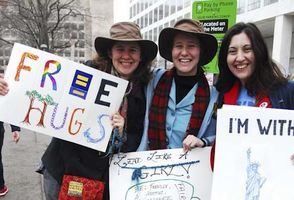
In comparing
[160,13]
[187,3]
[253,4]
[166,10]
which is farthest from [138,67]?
[160,13]

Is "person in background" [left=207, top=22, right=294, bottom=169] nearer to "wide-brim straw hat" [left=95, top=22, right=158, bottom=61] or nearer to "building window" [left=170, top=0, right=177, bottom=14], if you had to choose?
"wide-brim straw hat" [left=95, top=22, right=158, bottom=61]

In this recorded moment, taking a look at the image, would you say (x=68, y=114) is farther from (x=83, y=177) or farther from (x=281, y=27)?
(x=281, y=27)

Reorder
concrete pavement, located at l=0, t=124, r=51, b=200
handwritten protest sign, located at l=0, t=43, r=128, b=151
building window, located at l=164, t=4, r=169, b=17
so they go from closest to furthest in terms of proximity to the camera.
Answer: handwritten protest sign, located at l=0, t=43, r=128, b=151 < concrete pavement, located at l=0, t=124, r=51, b=200 < building window, located at l=164, t=4, r=169, b=17

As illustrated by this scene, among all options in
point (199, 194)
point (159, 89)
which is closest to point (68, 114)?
point (159, 89)

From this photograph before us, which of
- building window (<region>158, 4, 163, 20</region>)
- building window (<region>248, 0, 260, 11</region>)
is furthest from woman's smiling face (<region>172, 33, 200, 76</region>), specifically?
building window (<region>158, 4, 163, 20</region>)

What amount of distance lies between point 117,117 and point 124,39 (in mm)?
517

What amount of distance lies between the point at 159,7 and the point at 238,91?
40.7 metres

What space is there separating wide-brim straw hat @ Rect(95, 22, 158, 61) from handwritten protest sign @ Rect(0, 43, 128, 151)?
9.4 inches

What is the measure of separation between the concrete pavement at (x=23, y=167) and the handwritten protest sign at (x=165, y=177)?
272 centimetres

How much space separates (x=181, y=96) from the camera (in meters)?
2.33

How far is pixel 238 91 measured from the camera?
7.13 ft

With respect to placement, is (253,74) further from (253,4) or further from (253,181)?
(253,4)

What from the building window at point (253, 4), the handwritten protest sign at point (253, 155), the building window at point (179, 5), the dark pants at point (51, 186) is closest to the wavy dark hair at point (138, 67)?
the handwritten protest sign at point (253, 155)

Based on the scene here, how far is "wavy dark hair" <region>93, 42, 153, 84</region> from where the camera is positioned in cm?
241
